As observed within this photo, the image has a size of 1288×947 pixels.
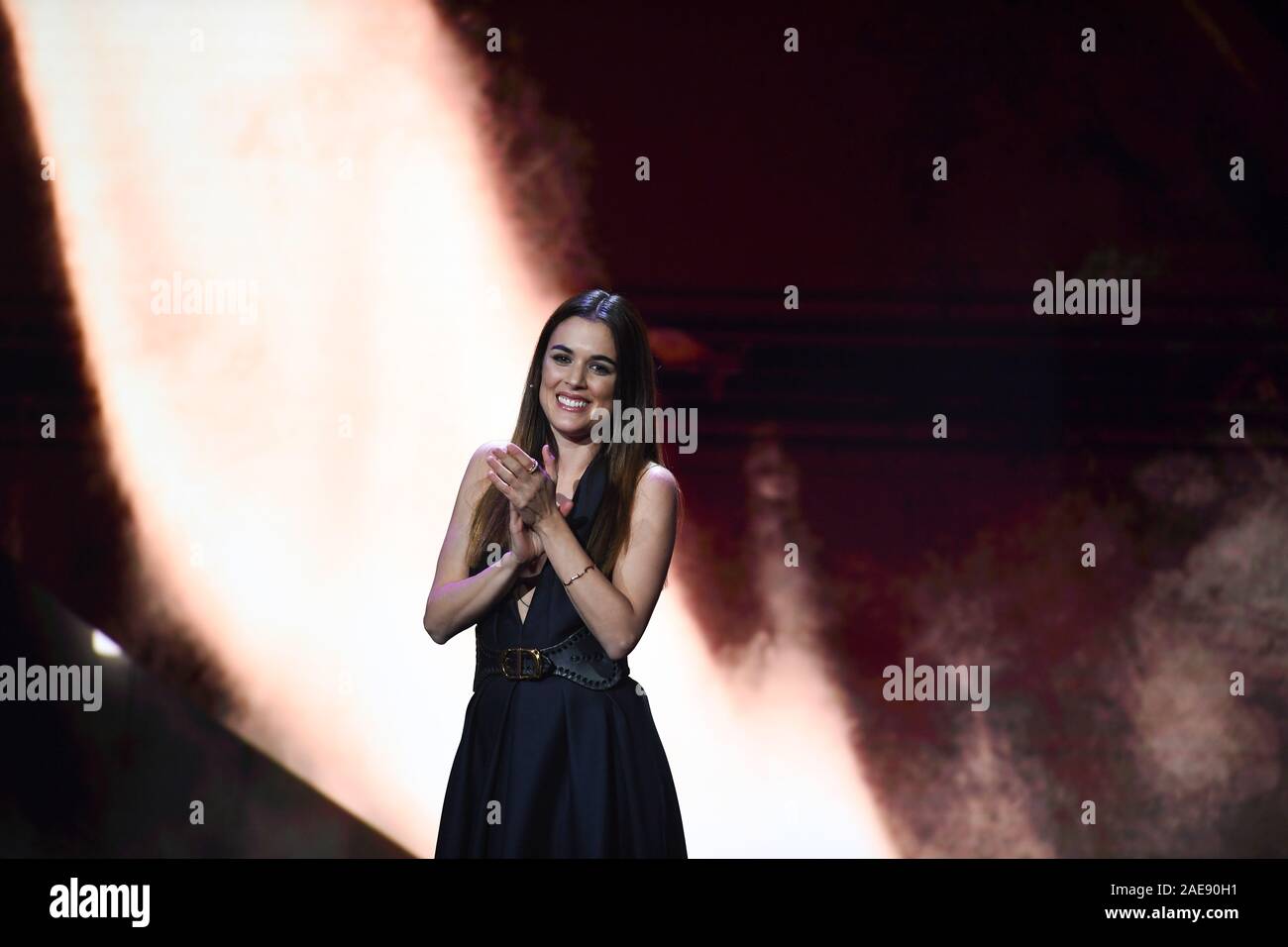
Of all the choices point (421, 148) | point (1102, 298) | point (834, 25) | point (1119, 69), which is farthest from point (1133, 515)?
point (421, 148)

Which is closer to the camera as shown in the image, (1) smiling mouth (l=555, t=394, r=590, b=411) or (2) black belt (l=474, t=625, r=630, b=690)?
(2) black belt (l=474, t=625, r=630, b=690)

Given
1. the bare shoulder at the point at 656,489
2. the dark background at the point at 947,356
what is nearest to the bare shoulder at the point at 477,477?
the bare shoulder at the point at 656,489

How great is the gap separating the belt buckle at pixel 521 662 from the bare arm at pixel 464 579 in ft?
0.28

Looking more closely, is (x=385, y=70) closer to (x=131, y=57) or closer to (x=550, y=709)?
(x=131, y=57)

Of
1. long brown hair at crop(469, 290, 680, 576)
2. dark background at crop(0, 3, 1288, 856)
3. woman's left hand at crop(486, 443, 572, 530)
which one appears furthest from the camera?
dark background at crop(0, 3, 1288, 856)

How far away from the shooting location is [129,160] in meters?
3.71

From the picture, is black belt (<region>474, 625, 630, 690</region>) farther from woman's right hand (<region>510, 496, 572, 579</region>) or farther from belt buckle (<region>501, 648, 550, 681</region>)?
woman's right hand (<region>510, 496, 572, 579</region>)

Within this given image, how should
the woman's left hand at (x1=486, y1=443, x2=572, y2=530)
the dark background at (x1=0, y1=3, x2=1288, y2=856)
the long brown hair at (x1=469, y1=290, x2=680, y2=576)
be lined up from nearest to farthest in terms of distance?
the woman's left hand at (x1=486, y1=443, x2=572, y2=530) < the long brown hair at (x1=469, y1=290, x2=680, y2=576) < the dark background at (x1=0, y1=3, x2=1288, y2=856)

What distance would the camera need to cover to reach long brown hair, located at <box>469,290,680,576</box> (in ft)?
8.35

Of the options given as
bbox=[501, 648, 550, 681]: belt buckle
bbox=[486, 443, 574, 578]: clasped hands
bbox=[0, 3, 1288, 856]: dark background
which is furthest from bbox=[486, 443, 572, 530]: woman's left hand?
bbox=[0, 3, 1288, 856]: dark background

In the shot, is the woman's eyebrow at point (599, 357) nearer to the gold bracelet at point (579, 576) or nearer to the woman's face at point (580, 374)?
the woman's face at point (580, 374)

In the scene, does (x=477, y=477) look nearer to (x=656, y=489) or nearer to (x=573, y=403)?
(x=573, y=403)

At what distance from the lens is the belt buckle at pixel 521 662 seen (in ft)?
8.21
